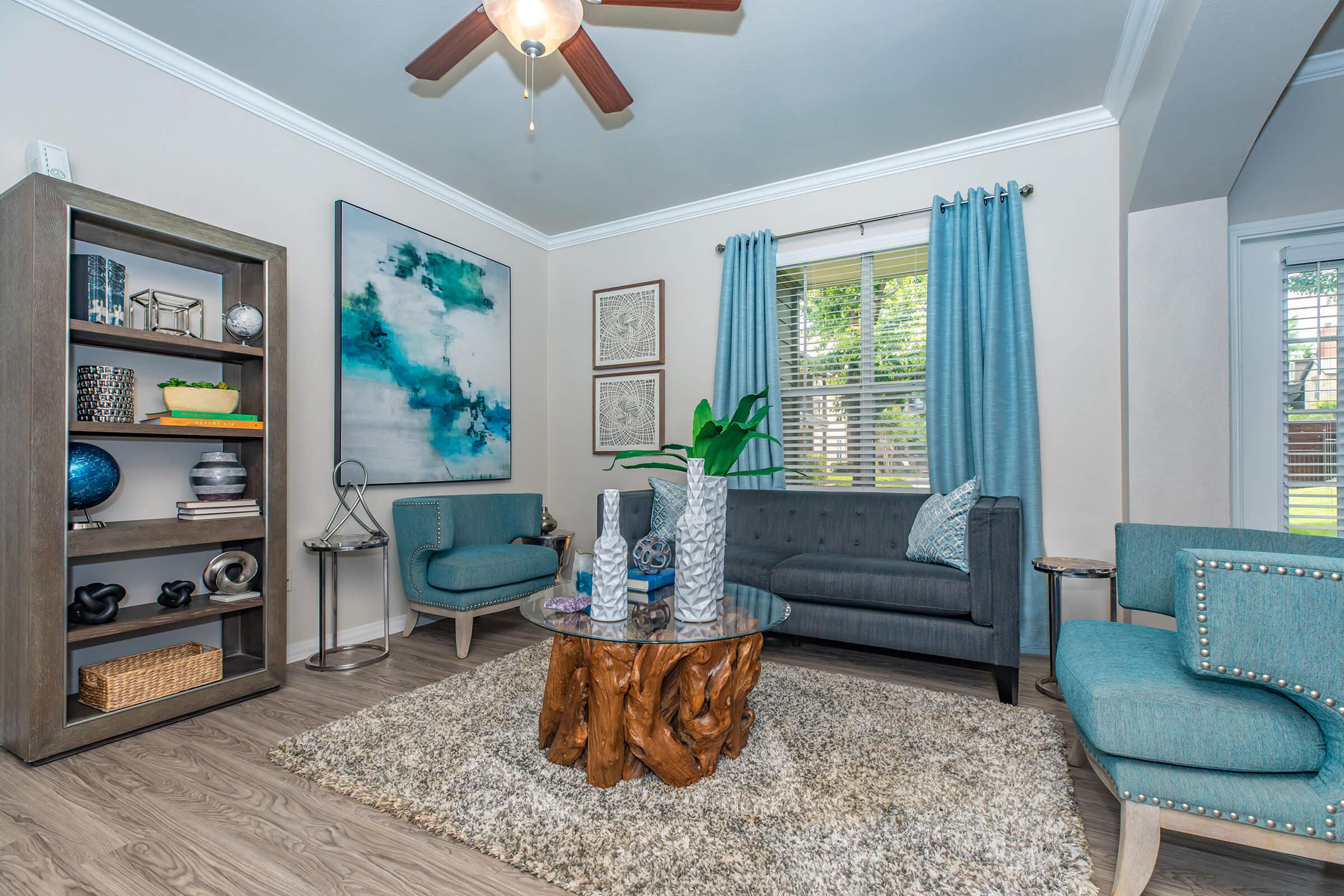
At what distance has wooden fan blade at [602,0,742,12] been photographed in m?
1.77

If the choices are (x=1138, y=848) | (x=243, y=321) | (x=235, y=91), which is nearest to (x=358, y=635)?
(x=243, y=321)

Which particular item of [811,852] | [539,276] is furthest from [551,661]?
[539,276]

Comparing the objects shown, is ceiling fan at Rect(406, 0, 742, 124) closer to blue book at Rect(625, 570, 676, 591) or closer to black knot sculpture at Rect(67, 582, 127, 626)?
blue book at Rect(625, 570, 676, 591)

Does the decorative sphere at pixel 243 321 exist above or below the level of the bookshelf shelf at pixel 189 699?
above

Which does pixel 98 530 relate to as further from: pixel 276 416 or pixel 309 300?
pixel 309 300

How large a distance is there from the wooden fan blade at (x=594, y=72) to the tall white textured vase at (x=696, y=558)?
137 centimetres

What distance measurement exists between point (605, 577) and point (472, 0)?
2331 millimetres

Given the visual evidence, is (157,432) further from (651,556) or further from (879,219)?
(879,219)

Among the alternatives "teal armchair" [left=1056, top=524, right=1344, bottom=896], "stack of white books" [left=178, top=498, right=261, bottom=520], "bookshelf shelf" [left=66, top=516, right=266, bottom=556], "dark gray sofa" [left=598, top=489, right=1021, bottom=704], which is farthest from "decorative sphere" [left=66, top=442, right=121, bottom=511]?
"teal armchair" [left=1056, top=524, right=1344, bottom=896]

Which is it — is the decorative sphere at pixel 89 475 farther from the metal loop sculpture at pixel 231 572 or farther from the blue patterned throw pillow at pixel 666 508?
the blue patterned throw pillow at pixel 666 508

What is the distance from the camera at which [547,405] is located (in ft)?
16.2

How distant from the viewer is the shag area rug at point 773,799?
1.43 metres

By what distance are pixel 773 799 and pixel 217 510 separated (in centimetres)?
238

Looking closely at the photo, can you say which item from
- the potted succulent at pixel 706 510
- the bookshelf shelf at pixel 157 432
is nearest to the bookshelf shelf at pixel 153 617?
the bookshelf shelf at pixel 157 432
